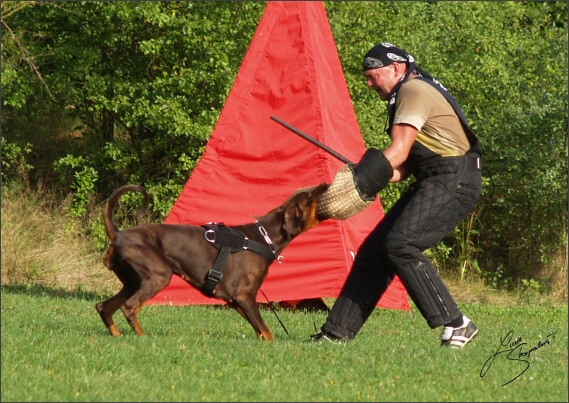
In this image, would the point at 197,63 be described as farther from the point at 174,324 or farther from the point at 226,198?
the point at 174,324

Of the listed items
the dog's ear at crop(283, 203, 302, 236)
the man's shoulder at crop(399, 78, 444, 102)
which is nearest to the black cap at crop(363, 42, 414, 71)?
the man's shoulder at crop(399, 78, 444, 102)

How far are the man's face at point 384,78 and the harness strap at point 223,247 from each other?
4.97 feet

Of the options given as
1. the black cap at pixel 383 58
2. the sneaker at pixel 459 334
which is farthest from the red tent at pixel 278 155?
the sneaker at pixel 459 334

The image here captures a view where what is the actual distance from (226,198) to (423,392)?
491 cm

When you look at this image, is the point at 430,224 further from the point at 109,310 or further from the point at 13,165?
the point at 13,165

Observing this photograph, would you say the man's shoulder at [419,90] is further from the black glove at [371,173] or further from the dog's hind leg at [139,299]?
the dog's hind leg at [139,299]

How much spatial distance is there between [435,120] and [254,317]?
1997 millimetres

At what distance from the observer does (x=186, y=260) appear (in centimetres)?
707

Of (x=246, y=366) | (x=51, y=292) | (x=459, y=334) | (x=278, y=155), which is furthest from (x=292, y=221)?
(x=51, y=292)

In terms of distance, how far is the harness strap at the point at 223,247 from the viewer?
7.01m

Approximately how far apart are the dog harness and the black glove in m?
1.09

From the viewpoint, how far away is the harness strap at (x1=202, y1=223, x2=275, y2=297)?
23.0 feet

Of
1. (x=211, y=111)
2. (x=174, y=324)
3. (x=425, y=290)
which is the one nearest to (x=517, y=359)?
(x=425, y=290)

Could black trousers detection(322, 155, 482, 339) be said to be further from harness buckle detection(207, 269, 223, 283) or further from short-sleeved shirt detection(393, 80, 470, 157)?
harness buckle detection(207, 269, 223, 283)
